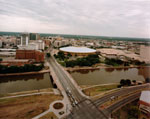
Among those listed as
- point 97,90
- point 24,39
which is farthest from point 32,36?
point 97,90

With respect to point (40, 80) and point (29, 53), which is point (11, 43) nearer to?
point (29, 53)

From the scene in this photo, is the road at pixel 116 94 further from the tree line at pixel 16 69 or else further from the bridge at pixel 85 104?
the tree line at pixel 16 69

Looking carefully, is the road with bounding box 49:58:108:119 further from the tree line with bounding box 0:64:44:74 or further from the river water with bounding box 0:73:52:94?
the tree line with bounding box 0:64:44:74

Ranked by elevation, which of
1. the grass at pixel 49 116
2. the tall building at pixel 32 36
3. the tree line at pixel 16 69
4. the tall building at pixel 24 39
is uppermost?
the tall building at pixel 32 36

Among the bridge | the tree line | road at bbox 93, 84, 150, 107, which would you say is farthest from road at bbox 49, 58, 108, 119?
the tree line

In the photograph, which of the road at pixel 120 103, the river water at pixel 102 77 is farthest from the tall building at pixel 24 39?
the road at pixel 120 103

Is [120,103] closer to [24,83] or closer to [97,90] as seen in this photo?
[97,90]
